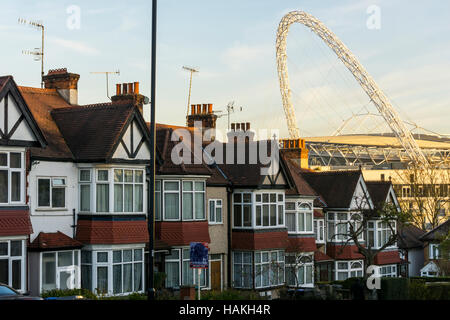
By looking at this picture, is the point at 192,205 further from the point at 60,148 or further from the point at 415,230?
the point at 415,230

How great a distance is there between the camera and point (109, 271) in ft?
97.3

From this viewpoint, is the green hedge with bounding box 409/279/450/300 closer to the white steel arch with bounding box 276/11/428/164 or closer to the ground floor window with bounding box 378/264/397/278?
the ground floor window with bounding box 378/264/397/278

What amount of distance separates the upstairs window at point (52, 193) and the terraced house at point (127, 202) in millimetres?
41

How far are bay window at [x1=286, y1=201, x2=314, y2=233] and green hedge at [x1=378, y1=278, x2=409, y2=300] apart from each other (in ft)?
20.9

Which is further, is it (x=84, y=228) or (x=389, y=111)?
(x=389, y=111)

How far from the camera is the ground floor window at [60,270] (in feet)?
93.4

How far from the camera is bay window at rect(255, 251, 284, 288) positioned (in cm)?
3759

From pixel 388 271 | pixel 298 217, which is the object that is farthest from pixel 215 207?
pixel 388 271

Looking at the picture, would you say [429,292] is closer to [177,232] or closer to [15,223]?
[177,232]

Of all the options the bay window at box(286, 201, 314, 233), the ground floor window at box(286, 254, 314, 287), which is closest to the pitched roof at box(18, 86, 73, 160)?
the bay window at box(286, 201, 314, 233)

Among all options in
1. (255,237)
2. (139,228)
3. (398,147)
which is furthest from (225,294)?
(398,147)

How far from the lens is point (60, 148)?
3033cm

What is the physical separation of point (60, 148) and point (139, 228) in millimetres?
4478

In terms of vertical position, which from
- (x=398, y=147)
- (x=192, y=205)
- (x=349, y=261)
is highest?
(x=398, y=147)
